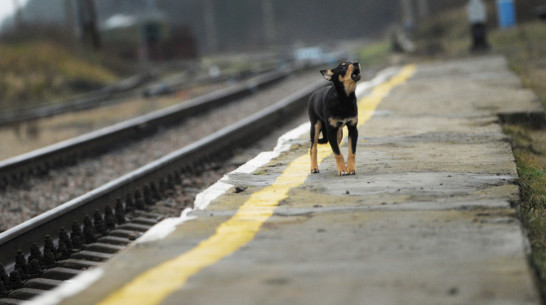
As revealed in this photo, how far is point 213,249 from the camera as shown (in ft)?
12.2

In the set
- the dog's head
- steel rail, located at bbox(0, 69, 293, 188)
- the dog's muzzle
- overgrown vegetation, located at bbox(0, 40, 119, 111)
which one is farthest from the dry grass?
the dog's muzzle

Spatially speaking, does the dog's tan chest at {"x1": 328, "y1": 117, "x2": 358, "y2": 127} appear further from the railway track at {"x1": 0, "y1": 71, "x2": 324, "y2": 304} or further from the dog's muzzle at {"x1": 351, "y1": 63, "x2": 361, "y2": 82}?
the railway track at {"x1": 0, "y1": 71, "x2": 324, "y2": 304}

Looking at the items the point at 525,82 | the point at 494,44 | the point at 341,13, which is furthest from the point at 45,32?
the point at 341,13

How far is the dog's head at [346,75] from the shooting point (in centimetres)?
493

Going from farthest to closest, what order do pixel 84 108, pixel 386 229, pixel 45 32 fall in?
pixel 45 32 < pixel 84 108 < pixel 386 229

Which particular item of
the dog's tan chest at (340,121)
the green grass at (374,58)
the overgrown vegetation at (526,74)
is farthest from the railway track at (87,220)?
the green grass at (374,58)

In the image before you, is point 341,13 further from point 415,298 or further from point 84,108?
point 415,298

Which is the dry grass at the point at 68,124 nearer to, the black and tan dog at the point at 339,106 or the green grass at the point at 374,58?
the green grass at the point at 374,58

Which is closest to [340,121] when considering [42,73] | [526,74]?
[526,74]

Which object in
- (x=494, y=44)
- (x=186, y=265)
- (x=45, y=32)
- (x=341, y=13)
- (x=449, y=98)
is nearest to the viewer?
(x=186, y=265)

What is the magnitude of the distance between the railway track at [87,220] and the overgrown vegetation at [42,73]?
13.8 metres

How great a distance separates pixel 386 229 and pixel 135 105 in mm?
15810

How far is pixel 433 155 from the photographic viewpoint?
612 cm

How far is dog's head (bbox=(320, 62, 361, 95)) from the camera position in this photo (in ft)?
16.2
